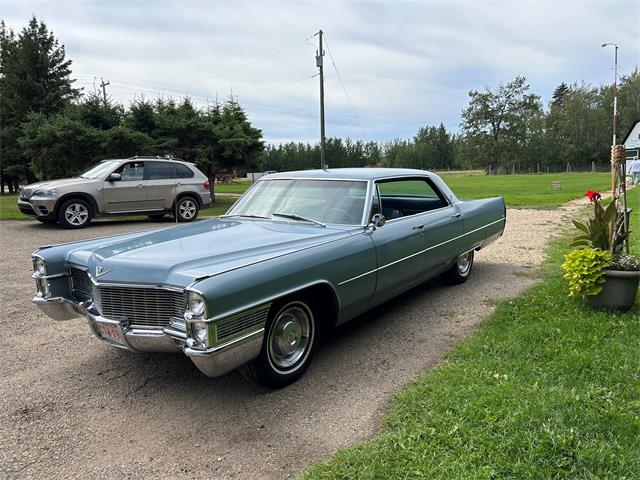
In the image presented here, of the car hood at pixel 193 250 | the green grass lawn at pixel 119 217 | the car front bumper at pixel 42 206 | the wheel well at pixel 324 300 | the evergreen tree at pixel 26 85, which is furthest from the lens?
the evergreen tree at pixel 26 85

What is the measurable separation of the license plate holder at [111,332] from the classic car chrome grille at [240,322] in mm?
727

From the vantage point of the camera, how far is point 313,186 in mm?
4832

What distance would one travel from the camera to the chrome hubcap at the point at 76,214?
11.6m

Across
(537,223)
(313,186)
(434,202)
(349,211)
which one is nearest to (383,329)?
(349,211)

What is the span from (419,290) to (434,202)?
3.58 ft

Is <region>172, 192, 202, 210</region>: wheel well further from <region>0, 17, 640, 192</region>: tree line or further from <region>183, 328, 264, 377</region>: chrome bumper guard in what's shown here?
<region>183, 328, 264, 377</region>: chrome bumper guard

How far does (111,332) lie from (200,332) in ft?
2.55

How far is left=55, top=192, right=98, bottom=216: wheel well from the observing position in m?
11.5

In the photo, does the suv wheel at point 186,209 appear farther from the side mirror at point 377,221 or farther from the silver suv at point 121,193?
the side mirror at point 377,221

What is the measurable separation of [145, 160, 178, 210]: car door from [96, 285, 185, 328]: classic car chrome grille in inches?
386

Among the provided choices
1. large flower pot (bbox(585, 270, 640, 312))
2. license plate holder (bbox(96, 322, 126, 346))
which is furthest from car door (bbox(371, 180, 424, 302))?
license plate holder (bbox(96, 322, 126, 346))

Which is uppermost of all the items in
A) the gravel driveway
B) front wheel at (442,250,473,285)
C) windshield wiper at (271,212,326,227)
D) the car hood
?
windshield wiper at (271,212,326,227)

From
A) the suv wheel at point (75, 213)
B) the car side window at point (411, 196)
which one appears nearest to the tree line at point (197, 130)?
the suv wheel at point (75, 213)

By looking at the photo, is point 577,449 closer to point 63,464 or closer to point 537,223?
point 63,464
